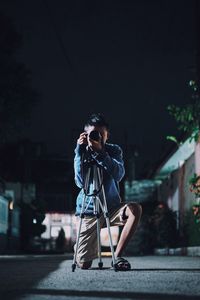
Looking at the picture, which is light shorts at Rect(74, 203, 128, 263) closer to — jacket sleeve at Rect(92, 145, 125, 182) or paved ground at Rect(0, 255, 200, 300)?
jacket sleeve at Rect(92, 145, 125, 182)

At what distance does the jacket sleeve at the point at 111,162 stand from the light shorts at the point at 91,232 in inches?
14.1

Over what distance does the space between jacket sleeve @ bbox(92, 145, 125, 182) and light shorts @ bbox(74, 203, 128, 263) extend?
36 centimetres

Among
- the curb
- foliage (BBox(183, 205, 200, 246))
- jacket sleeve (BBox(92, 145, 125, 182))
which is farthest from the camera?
foliage (BBox(183, 205, 200, 246))

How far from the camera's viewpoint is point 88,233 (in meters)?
5.80

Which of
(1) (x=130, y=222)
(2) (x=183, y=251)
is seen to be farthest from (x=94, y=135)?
(2) (x=183, y=251)

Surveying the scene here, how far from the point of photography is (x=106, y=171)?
5.70 m

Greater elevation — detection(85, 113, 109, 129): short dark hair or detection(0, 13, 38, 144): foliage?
detection(0, 13, 38, 144): foliage

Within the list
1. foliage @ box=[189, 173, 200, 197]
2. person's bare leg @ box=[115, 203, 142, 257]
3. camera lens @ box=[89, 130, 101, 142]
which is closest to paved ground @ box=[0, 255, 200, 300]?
person's bare leg @ box=[115, 203, 142, 257]

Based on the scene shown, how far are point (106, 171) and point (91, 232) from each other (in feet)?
2.26

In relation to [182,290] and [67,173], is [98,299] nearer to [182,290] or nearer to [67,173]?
[182,290]

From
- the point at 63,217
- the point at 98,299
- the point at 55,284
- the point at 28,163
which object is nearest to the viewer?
the point at 98,299

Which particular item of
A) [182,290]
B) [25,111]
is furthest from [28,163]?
[182,290]

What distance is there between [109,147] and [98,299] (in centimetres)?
292

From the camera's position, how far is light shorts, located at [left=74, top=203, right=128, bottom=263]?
18.7 ft
